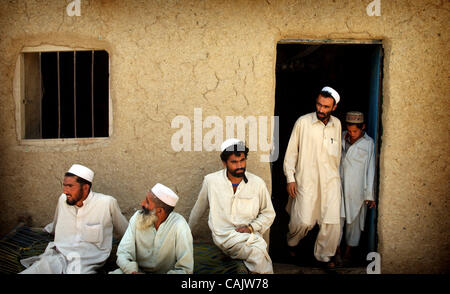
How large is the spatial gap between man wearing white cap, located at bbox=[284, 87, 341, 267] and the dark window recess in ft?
7.25

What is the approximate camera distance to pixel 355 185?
4.76 meters

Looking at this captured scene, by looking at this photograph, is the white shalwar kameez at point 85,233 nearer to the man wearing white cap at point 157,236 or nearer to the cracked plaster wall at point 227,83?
the man wearing white cap at point 157,236

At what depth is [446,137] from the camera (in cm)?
440

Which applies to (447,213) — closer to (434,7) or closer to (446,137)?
(446,137)

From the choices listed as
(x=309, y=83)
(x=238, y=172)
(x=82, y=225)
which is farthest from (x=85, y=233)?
(x=309, y=83)

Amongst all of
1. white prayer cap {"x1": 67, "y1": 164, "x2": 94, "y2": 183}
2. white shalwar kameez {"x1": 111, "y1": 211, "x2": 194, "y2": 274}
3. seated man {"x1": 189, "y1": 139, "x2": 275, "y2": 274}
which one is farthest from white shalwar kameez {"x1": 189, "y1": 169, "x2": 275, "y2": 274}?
white prayer cap {"x1": 67, "y1": 164, "x2": 94, "y2": 183}

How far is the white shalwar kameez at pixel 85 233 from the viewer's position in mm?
3756

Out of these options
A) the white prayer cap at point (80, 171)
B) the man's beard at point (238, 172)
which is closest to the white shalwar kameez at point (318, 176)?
the man's beard at point (238, 172)

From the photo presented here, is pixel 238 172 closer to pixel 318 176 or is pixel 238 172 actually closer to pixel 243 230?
pixel 243 230

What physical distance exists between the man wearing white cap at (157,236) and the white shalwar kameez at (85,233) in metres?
0.49

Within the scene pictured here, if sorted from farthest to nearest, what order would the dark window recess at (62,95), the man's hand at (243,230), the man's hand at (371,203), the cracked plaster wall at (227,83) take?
the dark window recess at (62,95) < the man's hand at (371,203) < the cracked plaster wall at (227,83) < the man's hand at (243,230)

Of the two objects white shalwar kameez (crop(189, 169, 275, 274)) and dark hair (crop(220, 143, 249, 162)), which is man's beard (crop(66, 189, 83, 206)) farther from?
dark hair (crop(220, 143, 249, 162))

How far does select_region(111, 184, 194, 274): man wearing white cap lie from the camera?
3.44m

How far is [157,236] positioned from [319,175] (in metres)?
1.95
